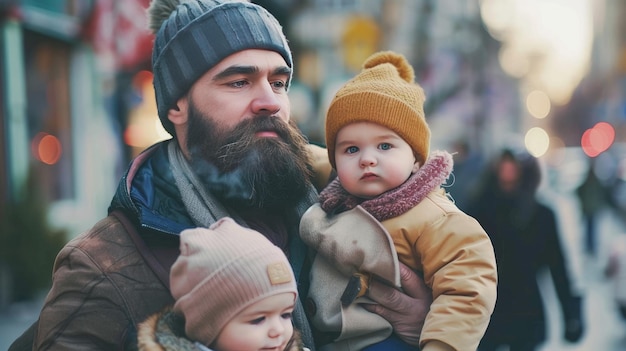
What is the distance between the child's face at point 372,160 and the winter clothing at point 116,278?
1.52ft

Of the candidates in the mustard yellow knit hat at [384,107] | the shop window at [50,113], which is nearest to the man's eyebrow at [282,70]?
the mustard yellow knit hat at [384,107]

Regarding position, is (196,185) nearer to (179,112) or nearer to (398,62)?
(179,112)

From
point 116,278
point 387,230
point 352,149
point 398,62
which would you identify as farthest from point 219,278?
point 398,62

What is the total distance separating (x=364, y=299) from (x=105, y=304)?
33.0 inches

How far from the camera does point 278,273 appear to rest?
2.13 m

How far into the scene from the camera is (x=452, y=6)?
2620 centimetres

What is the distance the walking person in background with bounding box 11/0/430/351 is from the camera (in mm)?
2297

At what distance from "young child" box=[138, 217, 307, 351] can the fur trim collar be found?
523mm

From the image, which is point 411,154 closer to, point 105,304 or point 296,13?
point 105,304

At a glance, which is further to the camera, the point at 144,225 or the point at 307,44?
the point at 307,44

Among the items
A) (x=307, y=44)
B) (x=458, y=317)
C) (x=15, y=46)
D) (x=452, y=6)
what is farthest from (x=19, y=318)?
(x=452, y=6)

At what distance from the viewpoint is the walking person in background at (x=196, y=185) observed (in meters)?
2.30

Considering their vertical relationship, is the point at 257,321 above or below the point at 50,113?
above

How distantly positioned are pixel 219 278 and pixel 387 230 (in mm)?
676
